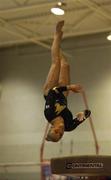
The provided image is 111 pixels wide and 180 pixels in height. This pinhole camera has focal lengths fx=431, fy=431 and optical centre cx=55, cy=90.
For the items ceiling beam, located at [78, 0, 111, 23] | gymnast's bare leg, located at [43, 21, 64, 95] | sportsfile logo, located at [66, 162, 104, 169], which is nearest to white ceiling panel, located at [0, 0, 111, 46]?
ceiling beam, located at [78, 0, 111, 23]

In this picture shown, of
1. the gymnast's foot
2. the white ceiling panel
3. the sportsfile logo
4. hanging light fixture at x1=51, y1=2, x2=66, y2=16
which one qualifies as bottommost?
the sportsfile logo

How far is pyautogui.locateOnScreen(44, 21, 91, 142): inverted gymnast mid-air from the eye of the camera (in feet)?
15.5

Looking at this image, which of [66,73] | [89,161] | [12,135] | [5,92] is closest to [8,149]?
[12,135]

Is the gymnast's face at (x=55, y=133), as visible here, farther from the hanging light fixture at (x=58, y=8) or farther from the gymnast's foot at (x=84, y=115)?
the hanging light fixture at (x=58, y=8)

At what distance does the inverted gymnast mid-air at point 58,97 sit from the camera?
15.5 ft

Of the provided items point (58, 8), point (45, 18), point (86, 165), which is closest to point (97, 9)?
point (58, 8)

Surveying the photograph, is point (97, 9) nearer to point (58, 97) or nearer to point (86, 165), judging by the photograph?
point (58, 97)

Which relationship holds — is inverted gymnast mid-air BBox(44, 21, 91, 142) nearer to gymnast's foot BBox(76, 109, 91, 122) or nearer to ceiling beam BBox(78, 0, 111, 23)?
gymnast's foot BBox(76, 109, 91, 122)

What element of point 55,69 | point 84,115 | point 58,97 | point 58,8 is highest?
point 58,8

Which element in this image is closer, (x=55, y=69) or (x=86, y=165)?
(x=86, y=165)

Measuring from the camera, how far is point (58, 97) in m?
4.84

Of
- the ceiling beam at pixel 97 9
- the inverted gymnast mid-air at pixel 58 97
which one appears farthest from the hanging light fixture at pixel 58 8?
the inverted gymnast mid-air at pixel 58 97

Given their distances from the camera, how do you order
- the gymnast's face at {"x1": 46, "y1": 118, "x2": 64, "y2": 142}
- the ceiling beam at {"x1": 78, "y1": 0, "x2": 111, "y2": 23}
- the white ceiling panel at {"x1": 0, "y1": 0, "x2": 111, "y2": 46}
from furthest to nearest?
the white ceiling panel at {"x1": 0, "y1": 0, "x2": 111, "y2": 46}, the ceiling beam at {"x1": 78, "y1": 0, "x2": 111, "y2": 23}, the gymnast's face at {"x1": 46, "y1": 118, "x2": 64, "y2": 142}

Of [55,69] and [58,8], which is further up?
[58,8]
